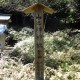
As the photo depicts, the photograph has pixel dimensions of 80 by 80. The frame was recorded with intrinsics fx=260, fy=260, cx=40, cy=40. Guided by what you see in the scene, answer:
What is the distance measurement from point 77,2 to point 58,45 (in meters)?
5.22

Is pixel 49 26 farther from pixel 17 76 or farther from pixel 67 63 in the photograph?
pixel 17 76

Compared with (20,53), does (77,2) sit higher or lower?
higher

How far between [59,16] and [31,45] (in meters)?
7.56

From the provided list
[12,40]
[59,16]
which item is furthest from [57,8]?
[12,40]

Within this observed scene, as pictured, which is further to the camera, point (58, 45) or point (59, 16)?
point (59, 16)

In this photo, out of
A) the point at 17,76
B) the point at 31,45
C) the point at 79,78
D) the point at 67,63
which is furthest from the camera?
the point at 31,45

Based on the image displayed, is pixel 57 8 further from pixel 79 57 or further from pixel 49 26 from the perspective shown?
pixel 79 57

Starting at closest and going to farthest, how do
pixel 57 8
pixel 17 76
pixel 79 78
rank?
pixel 17 76, pixel 79 78, pixel 57 8

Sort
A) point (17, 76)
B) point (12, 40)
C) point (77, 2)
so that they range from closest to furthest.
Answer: point (17, 76) → point (12, 40) → point (77, 2)

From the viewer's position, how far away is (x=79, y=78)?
6.22m

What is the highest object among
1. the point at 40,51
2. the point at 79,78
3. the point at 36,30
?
the point at 36,30

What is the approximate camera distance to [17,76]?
564cm

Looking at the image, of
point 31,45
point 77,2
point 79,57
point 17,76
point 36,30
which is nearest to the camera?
point 36,30

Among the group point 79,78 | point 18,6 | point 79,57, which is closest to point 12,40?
point 18,6
